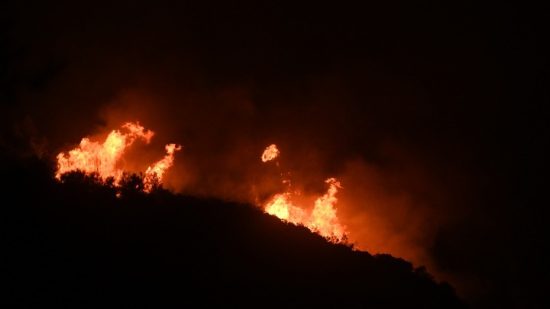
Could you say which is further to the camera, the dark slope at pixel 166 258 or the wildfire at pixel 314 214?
the wildfire at pixel 314 214

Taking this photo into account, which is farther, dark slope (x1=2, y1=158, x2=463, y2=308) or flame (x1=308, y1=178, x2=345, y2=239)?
flame (x1=308, y1=178, x2=345, y2=239)

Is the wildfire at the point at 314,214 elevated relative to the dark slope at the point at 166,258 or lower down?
elevated

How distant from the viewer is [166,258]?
16.2m

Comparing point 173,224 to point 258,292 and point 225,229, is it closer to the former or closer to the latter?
point 225,229

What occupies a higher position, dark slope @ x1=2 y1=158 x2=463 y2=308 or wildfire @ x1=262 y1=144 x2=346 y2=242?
wildfire @ x1=262 y1=144 x2=346 y2=242

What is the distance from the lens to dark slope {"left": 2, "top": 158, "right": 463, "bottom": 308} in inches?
562

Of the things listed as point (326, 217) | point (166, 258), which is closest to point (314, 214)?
point (326, 217)

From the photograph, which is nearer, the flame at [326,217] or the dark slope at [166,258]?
the dark slope at [166,258]

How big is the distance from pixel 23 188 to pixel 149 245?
15.3ft

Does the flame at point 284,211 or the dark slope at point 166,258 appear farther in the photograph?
the flame at point 284,211

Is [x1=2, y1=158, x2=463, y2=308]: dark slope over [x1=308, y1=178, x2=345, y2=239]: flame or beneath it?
beneath

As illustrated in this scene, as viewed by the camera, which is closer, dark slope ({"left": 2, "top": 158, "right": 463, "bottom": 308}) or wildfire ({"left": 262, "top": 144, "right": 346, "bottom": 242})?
dark slope ({"left": 2, "top": 158, "right": 463, "bottom": 308})

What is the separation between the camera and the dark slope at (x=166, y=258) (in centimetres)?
1428

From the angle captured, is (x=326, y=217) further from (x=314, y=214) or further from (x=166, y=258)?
(x=166, y=258)
